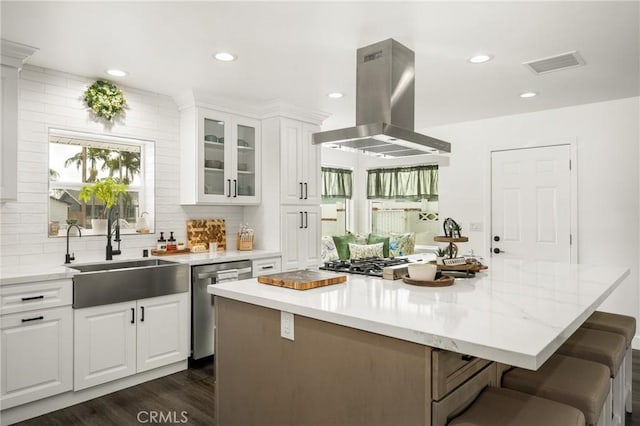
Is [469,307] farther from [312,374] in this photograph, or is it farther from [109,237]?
[109,237]

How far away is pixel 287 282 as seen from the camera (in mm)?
2076

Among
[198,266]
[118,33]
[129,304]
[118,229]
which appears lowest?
[129,304]

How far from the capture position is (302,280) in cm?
210

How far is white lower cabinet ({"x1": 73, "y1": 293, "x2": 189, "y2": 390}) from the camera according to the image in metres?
2.89

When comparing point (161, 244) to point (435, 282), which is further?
point (161, 244)

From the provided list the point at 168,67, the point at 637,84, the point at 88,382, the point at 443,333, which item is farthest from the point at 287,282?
the point at 637,84

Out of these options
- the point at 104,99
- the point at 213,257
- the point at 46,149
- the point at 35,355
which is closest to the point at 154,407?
the point at 35,355

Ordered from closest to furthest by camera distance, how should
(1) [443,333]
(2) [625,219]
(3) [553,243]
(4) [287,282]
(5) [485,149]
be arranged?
(1) [443,333], (4) [287,282], (2) [625,219], (3) [553,243], (5) [485,149]

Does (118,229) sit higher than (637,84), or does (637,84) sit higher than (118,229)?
(637,84)

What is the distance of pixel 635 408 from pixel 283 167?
3.45 metres

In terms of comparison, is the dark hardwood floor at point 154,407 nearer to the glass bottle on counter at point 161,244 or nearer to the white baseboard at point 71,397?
the white baseboard at point 71,397

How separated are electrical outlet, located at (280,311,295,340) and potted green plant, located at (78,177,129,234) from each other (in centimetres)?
234

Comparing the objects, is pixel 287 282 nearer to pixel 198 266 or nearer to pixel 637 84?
pixel 198 266

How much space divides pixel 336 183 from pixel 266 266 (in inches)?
106
